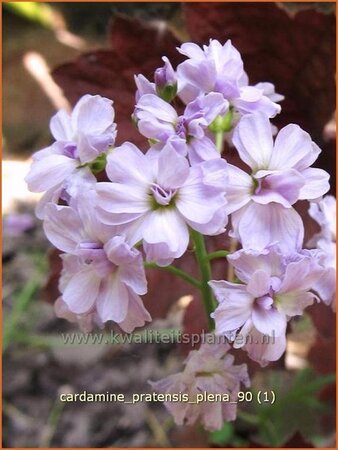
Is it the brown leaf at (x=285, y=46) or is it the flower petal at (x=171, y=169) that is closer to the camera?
the flower petal at (x=171, y=169)

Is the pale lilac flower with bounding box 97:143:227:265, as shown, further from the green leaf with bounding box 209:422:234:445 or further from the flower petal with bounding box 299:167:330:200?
the green leaf with bounding box 209:422:234:445

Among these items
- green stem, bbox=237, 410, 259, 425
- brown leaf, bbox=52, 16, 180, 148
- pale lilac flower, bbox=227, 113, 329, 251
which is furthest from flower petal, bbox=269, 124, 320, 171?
green stem, bbox=237, 410, 259, 425

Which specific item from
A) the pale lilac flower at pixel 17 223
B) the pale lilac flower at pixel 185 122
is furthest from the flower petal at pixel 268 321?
the pale lilac flower at pixel 17 223

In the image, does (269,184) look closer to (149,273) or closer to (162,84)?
(162,84)

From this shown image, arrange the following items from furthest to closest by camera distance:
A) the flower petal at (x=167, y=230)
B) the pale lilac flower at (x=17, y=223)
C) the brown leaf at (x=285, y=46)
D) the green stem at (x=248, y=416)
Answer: the pale lilac flower at (x=17, y=223) < the green stem at (x=248, y=416) < the brown leaf at (x=285, y=46) < the flower petal at (x=167, y=230)

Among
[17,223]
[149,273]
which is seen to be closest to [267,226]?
[149,273]

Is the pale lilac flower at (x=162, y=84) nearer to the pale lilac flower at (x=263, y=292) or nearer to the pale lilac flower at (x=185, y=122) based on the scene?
the pale lilac flower at (x=185, y=122)

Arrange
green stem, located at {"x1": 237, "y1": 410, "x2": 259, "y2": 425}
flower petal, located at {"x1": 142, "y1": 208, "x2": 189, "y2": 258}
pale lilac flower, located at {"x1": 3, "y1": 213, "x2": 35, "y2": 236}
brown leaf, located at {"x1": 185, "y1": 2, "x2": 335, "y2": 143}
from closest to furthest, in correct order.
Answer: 1. flower petal, located at {"x1": 142, "y1": 208, "x2": 189, "y2": 258}
2. brown leaf, located at {"x1": 185, "y1": 2, "x2": 335, "y2": 143}
3. green stem, located at {"x1": 237, "y1": 410, "x2": 259, "y2": 425}
4. pale lilac flower, located at {"x1": 3, "y1": 213, "x2": 35, "y2": 236}
